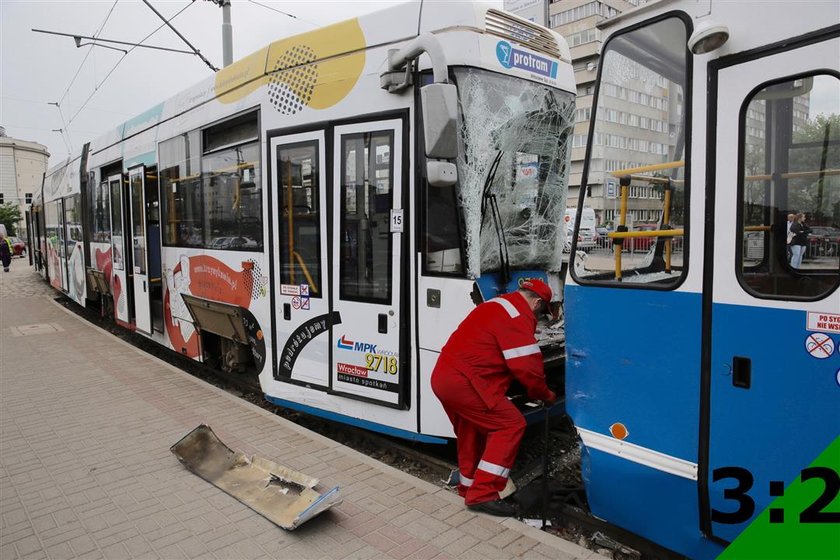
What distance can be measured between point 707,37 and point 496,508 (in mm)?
2918

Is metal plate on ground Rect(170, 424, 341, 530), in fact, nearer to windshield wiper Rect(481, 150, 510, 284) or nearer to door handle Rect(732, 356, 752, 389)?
windshield wiper Rect(481, 150, 510, 284)

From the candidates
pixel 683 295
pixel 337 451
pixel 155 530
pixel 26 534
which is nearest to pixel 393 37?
pixel 683 295

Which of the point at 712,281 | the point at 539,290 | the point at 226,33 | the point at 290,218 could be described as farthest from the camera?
the point at 226,33

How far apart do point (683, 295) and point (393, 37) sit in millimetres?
2990

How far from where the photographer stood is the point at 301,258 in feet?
16.8

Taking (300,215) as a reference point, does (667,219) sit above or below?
below

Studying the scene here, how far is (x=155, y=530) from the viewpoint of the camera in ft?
11.8

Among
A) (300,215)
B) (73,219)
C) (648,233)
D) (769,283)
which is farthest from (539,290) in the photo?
(73,219)

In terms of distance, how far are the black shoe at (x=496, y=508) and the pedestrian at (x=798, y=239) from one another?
2.20 metres

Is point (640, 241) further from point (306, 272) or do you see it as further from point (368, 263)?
point (306, 272)

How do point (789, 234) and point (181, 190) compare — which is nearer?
point (789, 234)

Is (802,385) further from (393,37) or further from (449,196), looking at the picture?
(393,37)

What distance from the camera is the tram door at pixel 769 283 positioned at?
2.27 metres

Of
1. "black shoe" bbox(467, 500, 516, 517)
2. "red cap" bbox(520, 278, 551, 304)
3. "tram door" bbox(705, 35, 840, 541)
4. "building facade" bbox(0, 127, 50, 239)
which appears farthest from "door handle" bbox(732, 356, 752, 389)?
"building facade" bbox(0, 127, 50, 239)
